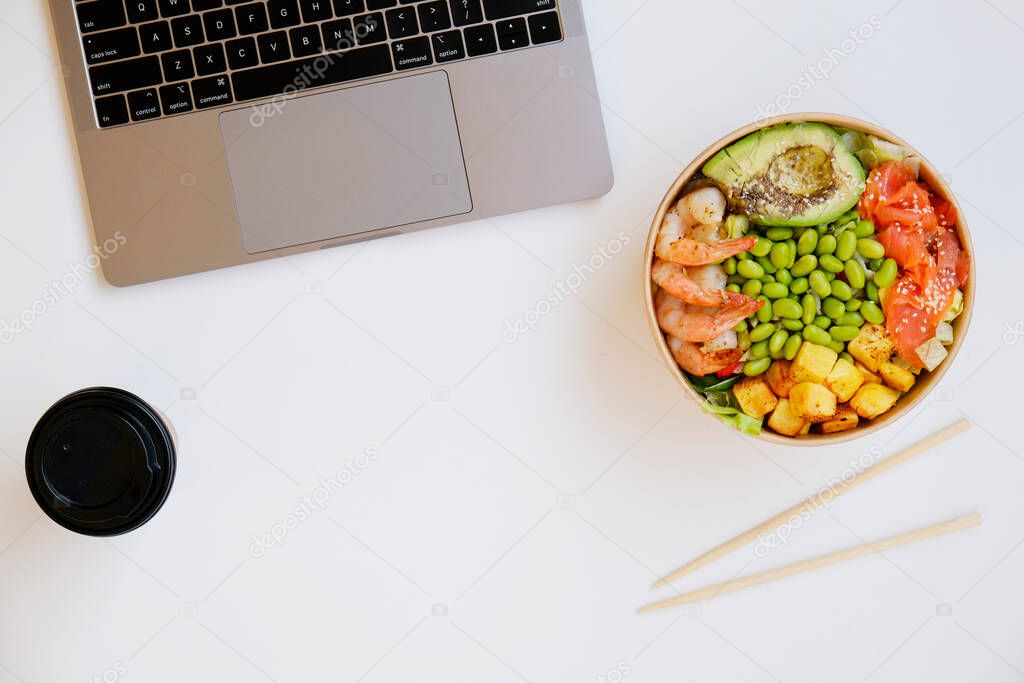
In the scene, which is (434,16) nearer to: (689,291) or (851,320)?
(689,291)

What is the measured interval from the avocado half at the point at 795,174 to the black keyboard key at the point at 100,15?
652 mm

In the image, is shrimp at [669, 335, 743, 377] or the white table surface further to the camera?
the white table surface

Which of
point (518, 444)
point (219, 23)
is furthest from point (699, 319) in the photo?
point (219, 23)

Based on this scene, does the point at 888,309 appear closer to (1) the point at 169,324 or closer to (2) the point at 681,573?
(2) the point at 681,573

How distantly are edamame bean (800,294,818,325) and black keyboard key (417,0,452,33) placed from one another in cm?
47

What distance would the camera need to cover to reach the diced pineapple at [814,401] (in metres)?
0.78

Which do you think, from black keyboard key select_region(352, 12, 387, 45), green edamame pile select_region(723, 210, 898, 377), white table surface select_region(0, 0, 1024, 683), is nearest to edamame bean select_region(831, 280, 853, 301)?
green edamame pile select_region(723, 210, 898, 377)

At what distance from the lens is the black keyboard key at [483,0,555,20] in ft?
2.82

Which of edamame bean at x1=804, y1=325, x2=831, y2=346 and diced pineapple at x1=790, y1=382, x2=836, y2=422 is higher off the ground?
edamame bean at x1=804, y1=325, x2=831, y2=346

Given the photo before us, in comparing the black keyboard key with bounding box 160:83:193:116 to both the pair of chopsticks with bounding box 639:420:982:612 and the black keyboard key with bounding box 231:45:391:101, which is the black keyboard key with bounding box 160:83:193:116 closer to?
the black keyboard key with bounding box 231:45:391:101

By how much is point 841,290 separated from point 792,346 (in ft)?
0.24

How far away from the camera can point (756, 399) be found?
2.68 ft

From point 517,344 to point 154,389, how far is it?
0.43 m

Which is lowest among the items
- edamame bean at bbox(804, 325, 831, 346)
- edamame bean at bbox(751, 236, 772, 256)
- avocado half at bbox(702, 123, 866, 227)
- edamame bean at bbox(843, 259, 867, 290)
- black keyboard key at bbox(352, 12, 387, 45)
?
edamame bean at bbox(804, 325, 831, 346)
